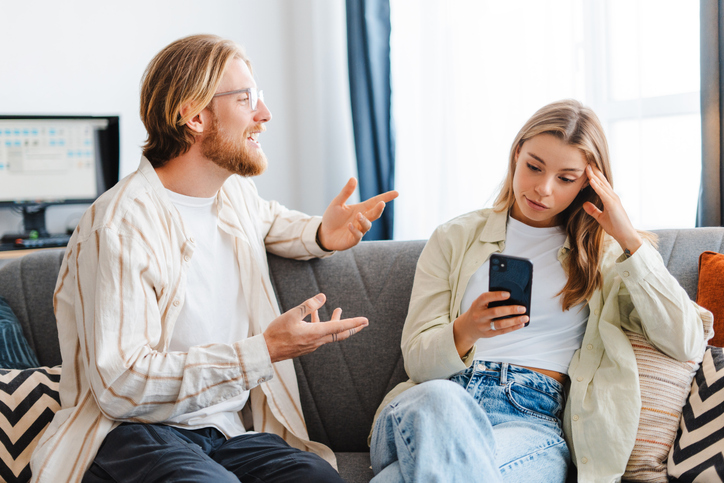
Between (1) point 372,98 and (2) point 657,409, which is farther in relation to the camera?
A: (1) point 372,98

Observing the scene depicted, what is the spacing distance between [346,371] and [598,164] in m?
0.87

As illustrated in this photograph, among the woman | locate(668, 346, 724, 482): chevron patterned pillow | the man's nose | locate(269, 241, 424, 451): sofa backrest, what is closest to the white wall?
locate(269, 241, 424, 451): sofa backrest

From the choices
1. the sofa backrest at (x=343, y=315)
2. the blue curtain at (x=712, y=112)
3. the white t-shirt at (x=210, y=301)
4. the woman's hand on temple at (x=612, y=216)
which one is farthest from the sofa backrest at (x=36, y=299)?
the blue curtain at (x=712, y=112)

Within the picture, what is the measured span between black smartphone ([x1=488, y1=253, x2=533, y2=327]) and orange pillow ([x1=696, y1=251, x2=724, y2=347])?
617 mm

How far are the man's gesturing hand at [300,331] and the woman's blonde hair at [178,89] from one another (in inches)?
20.7

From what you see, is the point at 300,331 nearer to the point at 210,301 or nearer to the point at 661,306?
the point at 210,301

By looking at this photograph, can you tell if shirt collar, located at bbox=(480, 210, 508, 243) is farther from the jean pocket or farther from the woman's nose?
the jean pocket

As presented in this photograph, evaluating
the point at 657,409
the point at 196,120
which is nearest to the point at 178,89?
the point at 196,120

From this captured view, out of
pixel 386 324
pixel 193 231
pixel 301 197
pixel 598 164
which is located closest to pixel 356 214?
pixel 386 324

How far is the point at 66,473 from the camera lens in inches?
47.0

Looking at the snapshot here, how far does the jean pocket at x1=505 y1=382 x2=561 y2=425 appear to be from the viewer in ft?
4.36

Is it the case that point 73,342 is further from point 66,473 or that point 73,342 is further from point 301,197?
point 301,197

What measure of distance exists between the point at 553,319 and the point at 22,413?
1.28 metres

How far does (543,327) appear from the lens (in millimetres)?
1424
